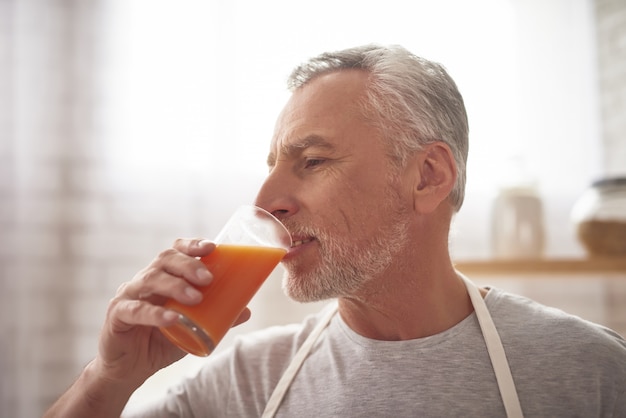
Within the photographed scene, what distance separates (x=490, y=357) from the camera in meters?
1.41

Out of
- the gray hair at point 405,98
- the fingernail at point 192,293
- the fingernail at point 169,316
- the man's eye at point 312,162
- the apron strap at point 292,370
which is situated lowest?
the apron strap at point 292,370

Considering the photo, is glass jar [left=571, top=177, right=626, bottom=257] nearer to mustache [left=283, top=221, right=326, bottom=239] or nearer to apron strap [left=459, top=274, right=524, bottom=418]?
apron strap [left=459, top=274, right=524, bottom=418]

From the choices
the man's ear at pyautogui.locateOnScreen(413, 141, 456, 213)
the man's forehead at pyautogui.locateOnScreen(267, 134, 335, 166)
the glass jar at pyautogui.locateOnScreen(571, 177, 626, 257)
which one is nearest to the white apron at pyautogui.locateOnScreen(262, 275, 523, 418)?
the man's ear at pyautogui.locateOnScreen(413, 141, 456, 213)

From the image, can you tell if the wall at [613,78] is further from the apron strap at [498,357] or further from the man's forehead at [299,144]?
the man's forehead at [299,144]

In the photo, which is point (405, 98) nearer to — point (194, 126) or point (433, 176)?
point (433, 176)

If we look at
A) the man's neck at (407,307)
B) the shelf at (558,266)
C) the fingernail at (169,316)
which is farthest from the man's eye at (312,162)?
the shelf at (558,266)

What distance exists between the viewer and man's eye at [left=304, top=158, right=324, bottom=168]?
4.81 ft

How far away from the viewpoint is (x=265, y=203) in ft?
4.58

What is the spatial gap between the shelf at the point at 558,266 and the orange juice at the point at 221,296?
130 cm

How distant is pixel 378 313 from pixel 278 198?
37 centimetres

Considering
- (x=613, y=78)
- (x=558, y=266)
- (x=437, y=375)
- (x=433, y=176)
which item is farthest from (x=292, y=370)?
(x=613, y=78)

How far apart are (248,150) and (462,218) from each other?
35.4 inches

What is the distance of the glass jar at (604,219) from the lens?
7.41 feet

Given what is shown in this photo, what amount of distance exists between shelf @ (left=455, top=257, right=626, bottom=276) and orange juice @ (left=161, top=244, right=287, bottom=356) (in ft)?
4.26
